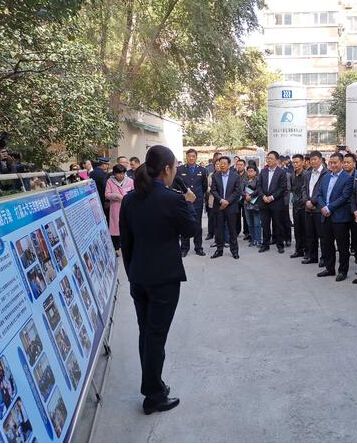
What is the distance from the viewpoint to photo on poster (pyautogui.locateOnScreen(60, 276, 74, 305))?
3070 millimetres

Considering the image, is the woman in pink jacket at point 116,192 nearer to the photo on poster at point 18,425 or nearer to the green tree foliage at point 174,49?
the green tree foliage at point 174,49

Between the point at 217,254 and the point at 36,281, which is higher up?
the point at 36,281

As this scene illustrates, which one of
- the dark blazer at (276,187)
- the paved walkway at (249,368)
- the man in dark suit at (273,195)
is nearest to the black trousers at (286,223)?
the man in dark suit at (273,195)

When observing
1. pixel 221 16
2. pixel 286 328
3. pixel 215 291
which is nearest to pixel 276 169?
pixel 215 291

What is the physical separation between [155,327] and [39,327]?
1.09 m

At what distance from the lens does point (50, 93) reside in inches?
325

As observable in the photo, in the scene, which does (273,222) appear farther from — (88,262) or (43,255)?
(43,255)

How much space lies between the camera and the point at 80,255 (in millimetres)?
3867

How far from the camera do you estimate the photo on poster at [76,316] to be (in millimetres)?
3110

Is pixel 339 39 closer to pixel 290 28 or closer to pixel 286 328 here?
pixel 290 28

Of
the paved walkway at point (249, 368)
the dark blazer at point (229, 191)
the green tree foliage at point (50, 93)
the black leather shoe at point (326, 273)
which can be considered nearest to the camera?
the paved walkway at point (249, 368)

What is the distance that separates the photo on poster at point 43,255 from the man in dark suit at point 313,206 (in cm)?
532

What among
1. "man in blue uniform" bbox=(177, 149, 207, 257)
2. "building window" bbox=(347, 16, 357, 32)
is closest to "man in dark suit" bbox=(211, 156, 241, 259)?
"man in blue uniform" bbox=(177, 149, 207, 257)

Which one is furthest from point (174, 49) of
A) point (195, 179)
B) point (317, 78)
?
point (317, 78)
